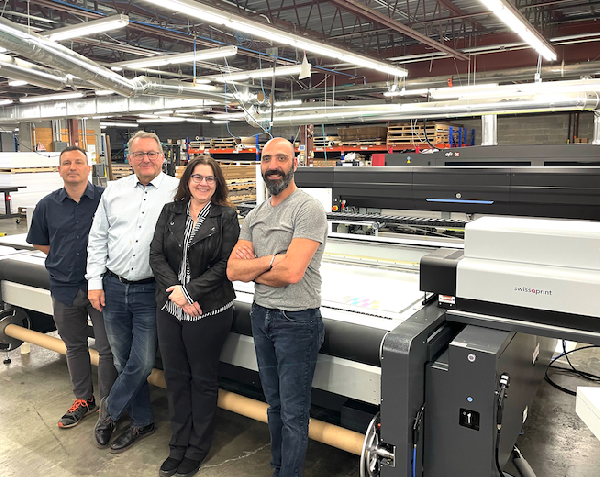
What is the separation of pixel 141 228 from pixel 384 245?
1.66 m

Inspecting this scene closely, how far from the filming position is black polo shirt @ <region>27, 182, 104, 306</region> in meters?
2.72

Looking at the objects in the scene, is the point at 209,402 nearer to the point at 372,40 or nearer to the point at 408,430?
the point at 408,430

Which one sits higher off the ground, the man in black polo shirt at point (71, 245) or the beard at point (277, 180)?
the beard at point (277, 180)

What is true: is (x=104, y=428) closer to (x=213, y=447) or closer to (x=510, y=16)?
(x=213, y=447)

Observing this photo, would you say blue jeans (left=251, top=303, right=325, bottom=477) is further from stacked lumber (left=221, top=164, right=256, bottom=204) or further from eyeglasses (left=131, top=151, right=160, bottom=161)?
stacked lumber (left=221, top=164, right=256, bottom=204)

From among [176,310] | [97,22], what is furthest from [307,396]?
[97,22]

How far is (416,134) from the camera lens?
9898 mm

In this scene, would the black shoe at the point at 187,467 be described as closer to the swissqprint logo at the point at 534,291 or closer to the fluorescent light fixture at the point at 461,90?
the swissqprint logo at the point at 534,291

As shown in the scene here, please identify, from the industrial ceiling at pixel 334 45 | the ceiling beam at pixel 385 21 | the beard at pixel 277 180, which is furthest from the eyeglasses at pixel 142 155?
the ceiling beam at pixel 385 21

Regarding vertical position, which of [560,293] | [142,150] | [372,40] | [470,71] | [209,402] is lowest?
[209,402]

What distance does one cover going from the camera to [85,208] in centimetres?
276

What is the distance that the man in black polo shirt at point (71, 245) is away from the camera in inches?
107

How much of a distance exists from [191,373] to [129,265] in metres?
0.60

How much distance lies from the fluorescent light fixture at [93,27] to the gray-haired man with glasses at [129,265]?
11.4ft
